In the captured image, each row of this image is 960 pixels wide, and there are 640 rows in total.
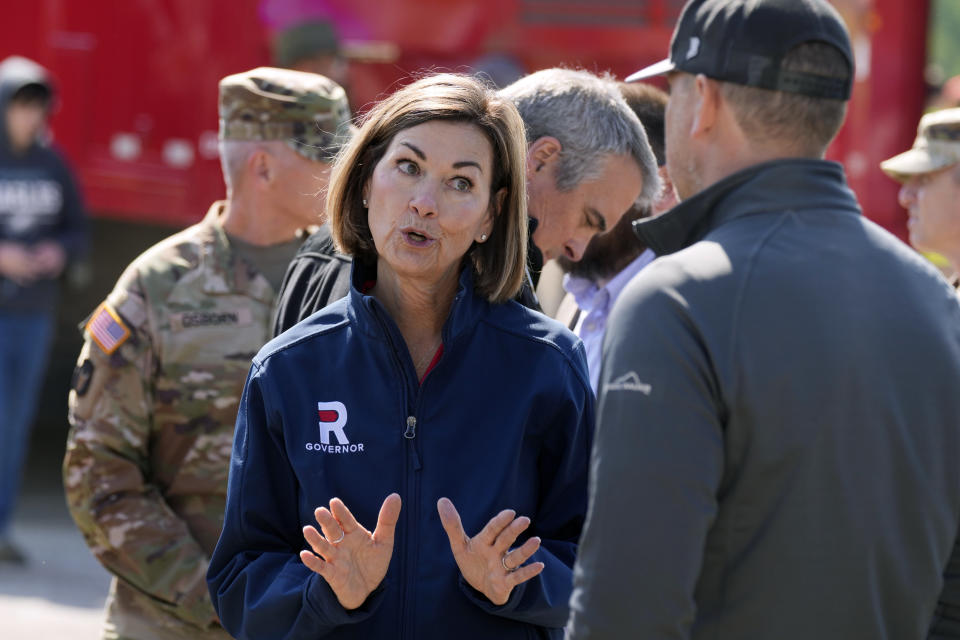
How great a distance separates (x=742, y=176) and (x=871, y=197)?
5490 mm

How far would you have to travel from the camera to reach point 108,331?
325cm

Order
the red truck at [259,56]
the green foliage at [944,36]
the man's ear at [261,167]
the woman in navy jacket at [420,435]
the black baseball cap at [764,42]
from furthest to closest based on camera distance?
the green foliage at [944,36], the red truck at [259,56], the man's ear at [261,167], the woman in navy jacket at [420,435], the black baseball cap at [764,42]

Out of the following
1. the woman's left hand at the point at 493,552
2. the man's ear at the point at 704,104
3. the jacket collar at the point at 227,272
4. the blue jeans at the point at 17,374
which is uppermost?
the man's ear at the point at 704,104

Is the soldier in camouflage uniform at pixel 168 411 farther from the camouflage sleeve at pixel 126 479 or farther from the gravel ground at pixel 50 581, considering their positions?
the gravel ground at pixel 50 581

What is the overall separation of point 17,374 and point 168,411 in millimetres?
4091

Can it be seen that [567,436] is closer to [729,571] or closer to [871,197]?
[729,571]

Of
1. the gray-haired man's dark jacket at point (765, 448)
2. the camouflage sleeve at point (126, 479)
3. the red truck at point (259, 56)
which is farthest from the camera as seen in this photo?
the red truck at point (259, 56)

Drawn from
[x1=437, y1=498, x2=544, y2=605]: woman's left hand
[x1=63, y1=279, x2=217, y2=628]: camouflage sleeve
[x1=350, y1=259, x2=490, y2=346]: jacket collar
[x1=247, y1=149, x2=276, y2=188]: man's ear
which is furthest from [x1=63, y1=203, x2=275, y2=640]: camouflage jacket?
[x1=437, y1=498, x2=544, y2=605]: woman's left hand

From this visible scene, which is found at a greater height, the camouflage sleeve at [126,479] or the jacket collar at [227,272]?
the jacket collar at [227,272]

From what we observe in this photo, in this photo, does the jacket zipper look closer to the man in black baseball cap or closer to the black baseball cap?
the man in black baseball cap

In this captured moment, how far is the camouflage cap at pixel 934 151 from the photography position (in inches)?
175

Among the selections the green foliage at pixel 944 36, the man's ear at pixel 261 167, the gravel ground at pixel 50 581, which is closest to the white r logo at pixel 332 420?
the man's ear at pixel 261 167

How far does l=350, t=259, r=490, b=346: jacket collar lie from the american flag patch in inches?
38.5

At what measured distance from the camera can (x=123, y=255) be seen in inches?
333
